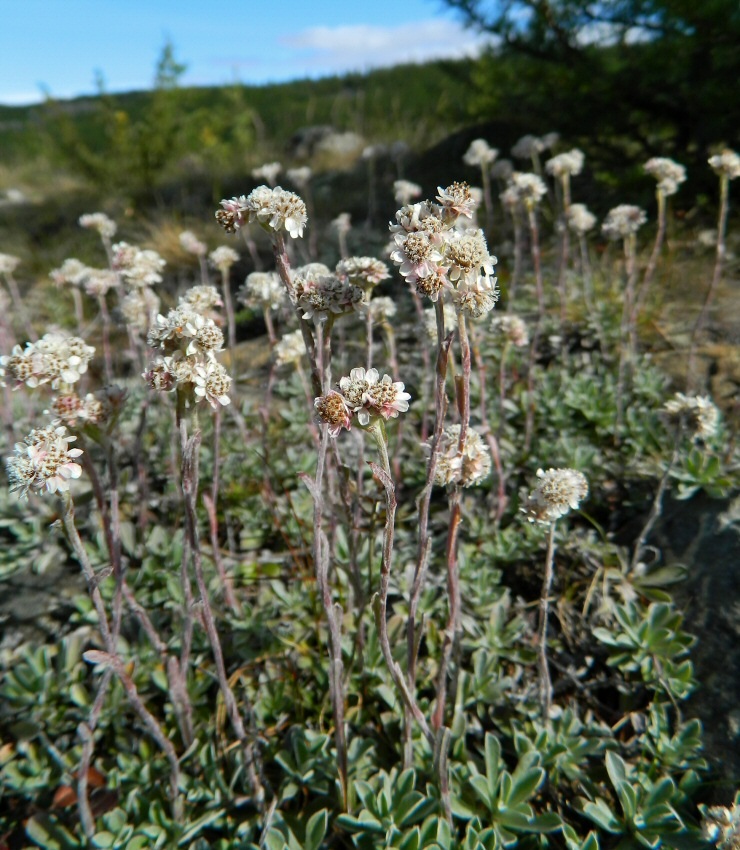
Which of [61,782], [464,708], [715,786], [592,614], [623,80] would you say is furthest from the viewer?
[623,80]

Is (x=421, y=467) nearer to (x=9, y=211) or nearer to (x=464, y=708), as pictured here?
(x=464, y=708)

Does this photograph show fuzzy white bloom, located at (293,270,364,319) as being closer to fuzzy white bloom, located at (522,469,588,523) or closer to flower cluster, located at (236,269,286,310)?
fuzzy white bloom, located at (522,469,588,523)

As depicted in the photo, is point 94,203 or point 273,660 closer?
point 273,660

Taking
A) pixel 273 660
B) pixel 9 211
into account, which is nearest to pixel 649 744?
pixel 273 660

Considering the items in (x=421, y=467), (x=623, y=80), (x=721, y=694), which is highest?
(x=623, y=80)

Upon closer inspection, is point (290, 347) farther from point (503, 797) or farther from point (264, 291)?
point (503, 797)

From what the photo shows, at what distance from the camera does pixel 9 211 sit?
412 inches

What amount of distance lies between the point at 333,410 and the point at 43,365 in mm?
855

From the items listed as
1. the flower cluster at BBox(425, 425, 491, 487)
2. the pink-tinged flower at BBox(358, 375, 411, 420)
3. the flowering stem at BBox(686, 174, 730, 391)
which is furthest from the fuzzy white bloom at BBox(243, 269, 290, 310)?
the flowering stem at BBox(686, 174, 730, 391)

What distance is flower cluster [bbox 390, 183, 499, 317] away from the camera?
131 centimetres

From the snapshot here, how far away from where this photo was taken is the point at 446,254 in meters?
1.33

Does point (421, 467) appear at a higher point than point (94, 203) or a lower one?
lower

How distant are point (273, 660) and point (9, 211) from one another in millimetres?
10873

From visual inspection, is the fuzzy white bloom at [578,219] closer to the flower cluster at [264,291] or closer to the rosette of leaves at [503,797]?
the flower cluster at [264,291]
